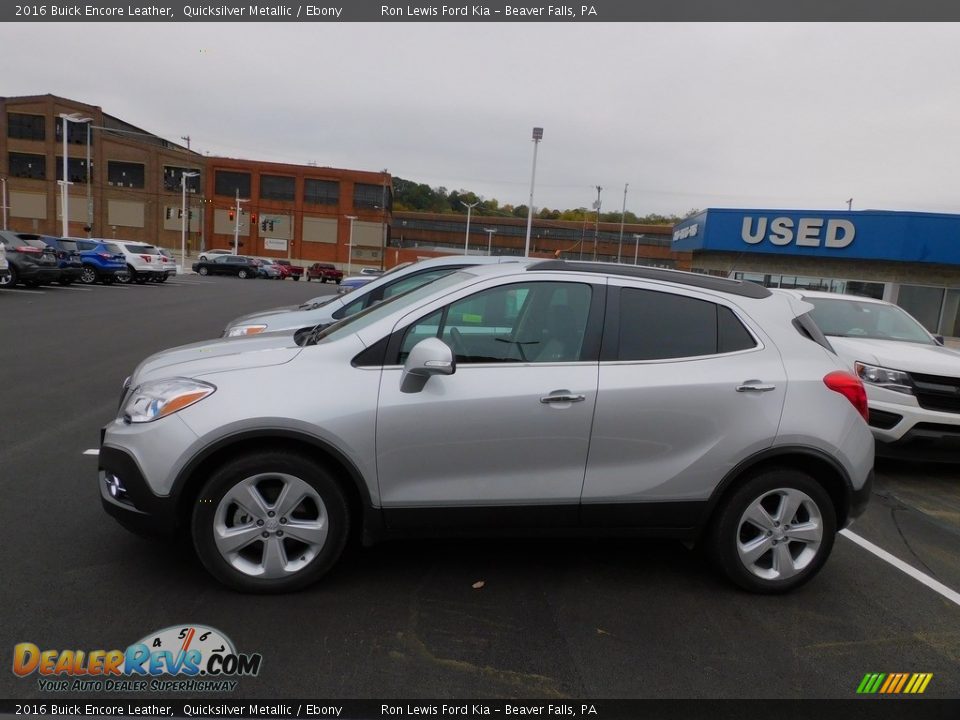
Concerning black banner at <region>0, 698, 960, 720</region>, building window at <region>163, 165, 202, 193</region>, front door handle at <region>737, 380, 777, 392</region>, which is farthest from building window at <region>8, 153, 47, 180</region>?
front door handle at <region>737, 380, 777, 392</region>

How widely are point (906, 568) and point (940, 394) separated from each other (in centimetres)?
261

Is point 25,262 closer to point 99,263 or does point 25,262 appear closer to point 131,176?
point 99,263

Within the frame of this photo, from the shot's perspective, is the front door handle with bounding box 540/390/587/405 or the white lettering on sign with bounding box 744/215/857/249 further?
the white lettering on sign with bounding box 744/215/857/249

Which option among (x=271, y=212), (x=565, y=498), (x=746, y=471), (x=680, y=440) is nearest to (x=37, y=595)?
(x=565, y=498)

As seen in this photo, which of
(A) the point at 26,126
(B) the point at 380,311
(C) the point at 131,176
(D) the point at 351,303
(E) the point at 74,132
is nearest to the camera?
Result: (B) the point at 380,311

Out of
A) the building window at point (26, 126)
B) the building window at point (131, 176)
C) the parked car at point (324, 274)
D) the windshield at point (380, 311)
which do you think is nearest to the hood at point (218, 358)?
the windshield at point (380, 311)

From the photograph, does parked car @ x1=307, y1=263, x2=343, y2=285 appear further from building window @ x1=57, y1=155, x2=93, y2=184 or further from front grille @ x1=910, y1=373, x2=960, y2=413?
front grille @ x1=910, y1=373, x2=960, y2=413

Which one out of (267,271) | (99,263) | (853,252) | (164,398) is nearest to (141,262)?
(99,263)

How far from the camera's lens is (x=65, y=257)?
2194cm

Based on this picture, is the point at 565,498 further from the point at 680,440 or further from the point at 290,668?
the point at 290,668

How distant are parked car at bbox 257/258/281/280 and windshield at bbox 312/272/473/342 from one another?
50.8m

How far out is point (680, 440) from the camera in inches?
146

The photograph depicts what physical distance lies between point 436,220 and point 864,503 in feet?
339

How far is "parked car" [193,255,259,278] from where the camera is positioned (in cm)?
5072
